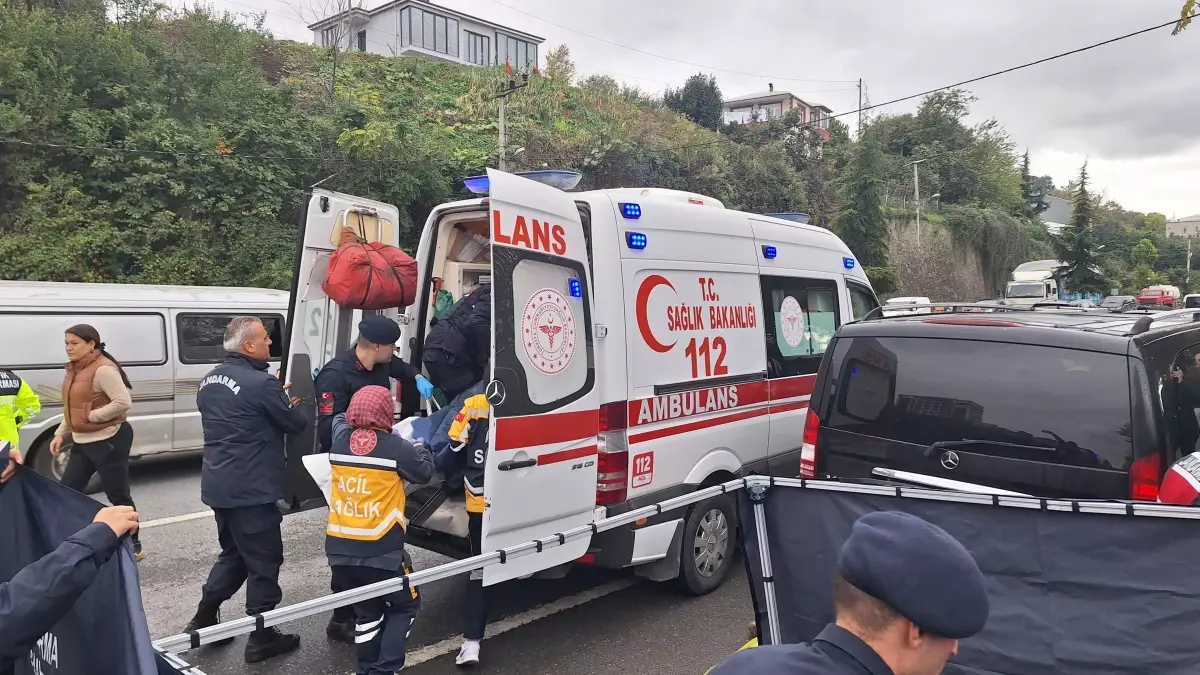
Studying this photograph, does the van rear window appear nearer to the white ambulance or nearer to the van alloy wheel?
the white ambulance

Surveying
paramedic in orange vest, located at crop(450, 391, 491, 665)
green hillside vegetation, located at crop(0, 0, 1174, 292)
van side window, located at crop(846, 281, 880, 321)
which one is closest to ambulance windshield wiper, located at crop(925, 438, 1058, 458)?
paramedic in orange vest, located at crop(450, 391, 491, 665)

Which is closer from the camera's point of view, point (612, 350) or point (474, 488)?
point (474, 488)

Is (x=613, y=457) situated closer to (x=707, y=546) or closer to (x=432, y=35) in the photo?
(x=707, y=546)

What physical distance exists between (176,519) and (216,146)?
38.6 ft

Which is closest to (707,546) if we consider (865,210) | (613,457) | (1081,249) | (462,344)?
(613,457)

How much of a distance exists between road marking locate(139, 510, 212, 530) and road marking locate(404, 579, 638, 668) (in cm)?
372

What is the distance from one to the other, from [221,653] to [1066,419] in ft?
14.8

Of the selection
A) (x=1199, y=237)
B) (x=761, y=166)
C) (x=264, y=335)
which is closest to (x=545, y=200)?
(x=264, y=335)

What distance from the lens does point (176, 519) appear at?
259 inches

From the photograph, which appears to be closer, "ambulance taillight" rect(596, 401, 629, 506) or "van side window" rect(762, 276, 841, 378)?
"ambulance taillight" rect(596, 401, 629, 506)

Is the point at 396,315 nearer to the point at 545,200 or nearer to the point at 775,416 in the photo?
the point at 545,200

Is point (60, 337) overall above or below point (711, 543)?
above

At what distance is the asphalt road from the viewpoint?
3.93 m

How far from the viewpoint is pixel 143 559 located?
5539 millimetres
